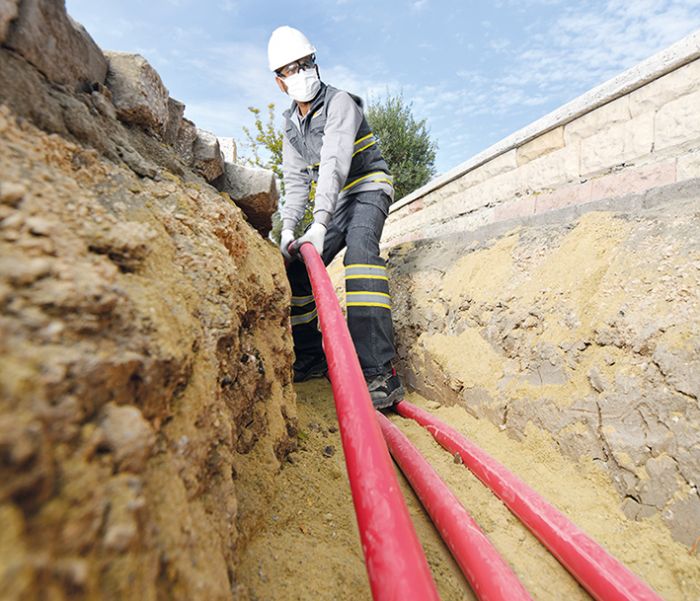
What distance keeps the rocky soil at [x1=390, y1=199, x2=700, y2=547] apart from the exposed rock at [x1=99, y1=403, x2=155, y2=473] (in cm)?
155

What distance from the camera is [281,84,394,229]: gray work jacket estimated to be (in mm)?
2496

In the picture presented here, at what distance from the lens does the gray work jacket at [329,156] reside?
2.50m

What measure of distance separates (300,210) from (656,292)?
2.30 metres

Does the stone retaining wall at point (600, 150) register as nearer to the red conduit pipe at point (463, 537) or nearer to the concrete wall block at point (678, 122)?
the concrete wall block at point (678, 122)

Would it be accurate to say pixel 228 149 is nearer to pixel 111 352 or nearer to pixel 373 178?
pixel 373 178

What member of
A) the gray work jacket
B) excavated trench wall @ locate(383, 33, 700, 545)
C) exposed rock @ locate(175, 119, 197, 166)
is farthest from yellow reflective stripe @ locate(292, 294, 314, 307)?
exposed rock @ locate(175, 119, 197, 166)

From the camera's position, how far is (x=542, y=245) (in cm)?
235

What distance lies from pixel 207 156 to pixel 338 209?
1.26 metres

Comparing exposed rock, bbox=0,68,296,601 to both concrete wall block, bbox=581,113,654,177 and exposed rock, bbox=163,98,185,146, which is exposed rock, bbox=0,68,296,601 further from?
concrete wall block, bbox=581,113,654,177

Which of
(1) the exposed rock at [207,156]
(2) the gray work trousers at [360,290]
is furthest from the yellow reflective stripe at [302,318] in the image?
(1) the exposed rock at [207,156]

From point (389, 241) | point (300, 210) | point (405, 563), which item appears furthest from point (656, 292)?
point (389, 241)

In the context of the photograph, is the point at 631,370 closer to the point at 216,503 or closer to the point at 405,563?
the point at 405,563

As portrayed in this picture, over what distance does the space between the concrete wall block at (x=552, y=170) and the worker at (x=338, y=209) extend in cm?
127

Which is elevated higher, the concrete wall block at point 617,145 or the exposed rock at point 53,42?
the concrete wall block at point 617,145
